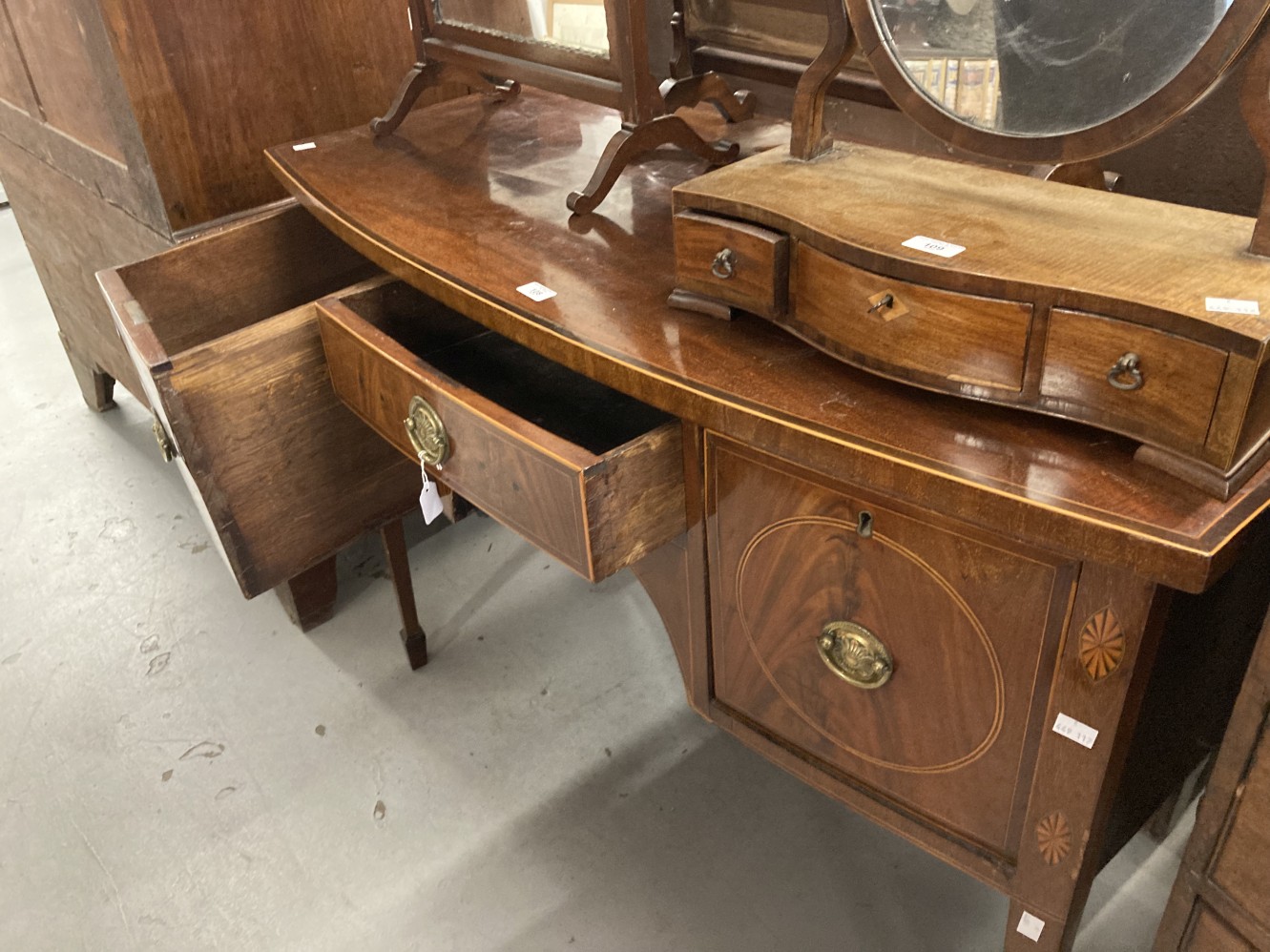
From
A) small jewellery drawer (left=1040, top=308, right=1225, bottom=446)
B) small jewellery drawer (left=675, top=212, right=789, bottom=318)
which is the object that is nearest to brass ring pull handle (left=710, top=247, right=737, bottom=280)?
small jewellery drawer (left=675, top=212, right=789, bottom=318)

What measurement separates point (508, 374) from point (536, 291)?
0.33 m

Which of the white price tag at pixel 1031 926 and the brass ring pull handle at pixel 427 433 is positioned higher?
the brass ring pull handle at pixel 427 433

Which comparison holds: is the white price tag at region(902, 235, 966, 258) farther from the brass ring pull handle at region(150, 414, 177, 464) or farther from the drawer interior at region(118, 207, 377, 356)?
the drawer interior at region(118, 207, 377, 356)

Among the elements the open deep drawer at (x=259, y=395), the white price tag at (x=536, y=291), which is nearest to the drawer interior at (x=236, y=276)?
the open deep drawer at (x=259, y=395)

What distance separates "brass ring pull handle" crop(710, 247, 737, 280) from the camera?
90 centimetres

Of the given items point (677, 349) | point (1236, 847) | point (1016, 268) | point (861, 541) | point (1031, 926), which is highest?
point (1016, 268)

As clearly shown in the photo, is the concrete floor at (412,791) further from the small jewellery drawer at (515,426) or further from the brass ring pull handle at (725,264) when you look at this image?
the brass ring pull handle at (725,264)

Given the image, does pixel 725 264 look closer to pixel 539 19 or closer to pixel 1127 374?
pixel 1127 374

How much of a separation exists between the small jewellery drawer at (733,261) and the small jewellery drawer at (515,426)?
5.1 inches

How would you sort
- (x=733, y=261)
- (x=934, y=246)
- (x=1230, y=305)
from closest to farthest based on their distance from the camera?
(x=1230, y=305), (x=934, y=246), (x=733, y=261)

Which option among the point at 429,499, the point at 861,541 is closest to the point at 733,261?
the point at 861,541

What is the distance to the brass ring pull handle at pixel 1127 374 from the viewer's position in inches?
27.0

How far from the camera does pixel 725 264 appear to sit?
2.97ft

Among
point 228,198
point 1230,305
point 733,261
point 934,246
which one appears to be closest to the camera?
point 1230,305
